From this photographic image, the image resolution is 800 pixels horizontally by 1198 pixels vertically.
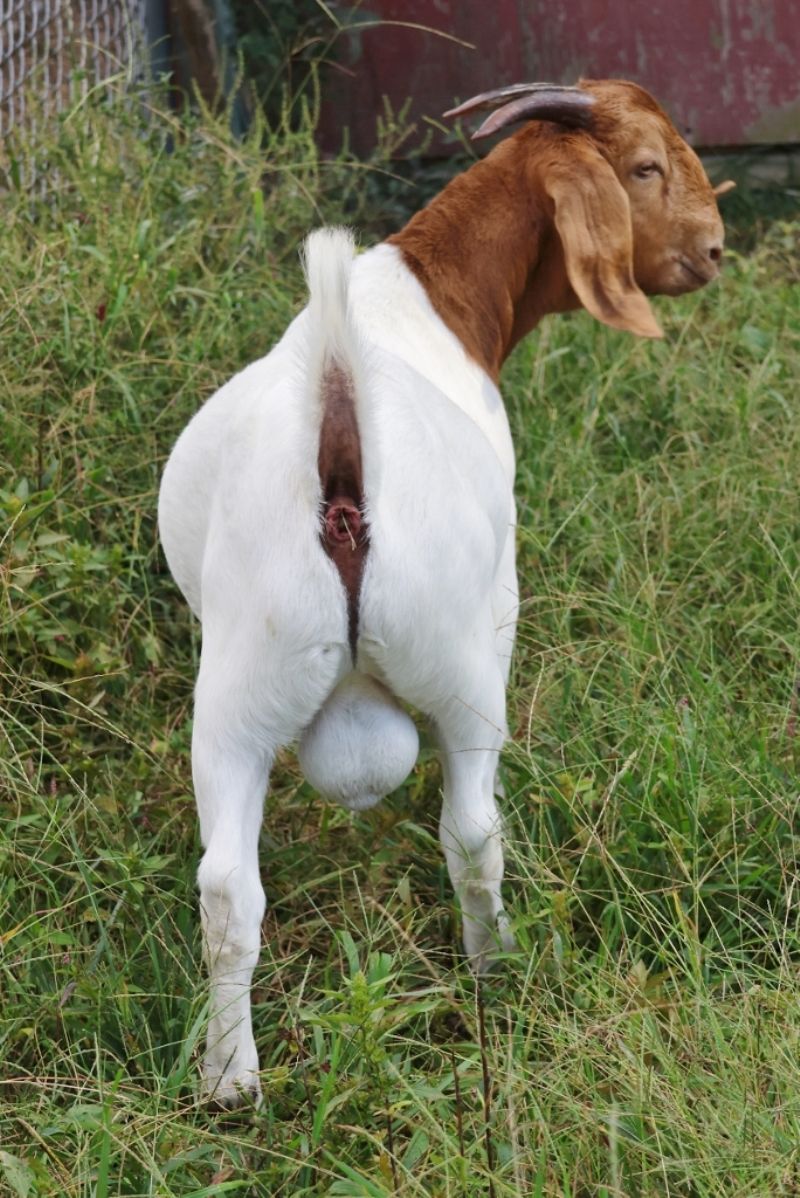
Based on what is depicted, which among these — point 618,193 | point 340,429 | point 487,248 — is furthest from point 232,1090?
point 618,193

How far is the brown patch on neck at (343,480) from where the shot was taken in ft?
7.89

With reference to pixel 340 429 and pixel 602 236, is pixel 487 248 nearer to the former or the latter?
pixel 602 236

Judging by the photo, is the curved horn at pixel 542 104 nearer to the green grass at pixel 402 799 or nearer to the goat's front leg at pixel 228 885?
the green grass at pixel 402 799

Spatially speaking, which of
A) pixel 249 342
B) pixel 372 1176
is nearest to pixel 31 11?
pixel 249 342

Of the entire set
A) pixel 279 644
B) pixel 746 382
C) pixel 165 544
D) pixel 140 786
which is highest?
pixel 279 644

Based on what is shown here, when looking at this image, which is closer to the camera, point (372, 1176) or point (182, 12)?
point (372, 1176)

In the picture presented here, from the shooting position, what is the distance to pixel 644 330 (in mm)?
3230

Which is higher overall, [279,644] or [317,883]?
[279,644]

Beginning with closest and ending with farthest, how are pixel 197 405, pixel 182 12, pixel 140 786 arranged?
pixel 140 786
pixel 197 405
pixel 182 12

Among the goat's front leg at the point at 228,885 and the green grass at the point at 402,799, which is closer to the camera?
the green grass at the point at 402,799

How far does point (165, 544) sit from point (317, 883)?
76 cm

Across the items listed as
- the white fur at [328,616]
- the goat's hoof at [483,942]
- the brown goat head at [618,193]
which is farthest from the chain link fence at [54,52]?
the goat's hoof at [483,942]

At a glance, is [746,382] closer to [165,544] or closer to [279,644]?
[165,544]

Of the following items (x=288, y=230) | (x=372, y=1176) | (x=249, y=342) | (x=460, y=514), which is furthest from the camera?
(x=288, y=230)
